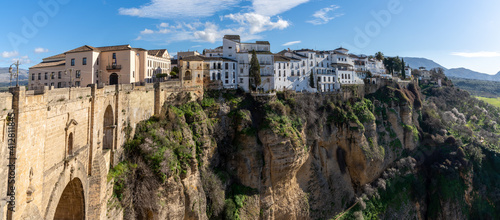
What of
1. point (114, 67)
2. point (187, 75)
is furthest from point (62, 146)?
point (187, 75)

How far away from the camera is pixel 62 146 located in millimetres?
13938

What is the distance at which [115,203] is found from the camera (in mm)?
18406

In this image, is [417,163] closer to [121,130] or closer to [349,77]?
[349,77]

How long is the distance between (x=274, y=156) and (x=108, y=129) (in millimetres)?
18500

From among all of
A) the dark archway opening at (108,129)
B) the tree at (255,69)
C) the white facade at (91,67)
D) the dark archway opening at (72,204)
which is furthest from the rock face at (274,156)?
the white facade at (91,67)

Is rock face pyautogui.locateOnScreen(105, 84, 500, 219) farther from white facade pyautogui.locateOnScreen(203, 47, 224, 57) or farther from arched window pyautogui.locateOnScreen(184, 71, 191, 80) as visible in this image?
white facade pyautogui.locateOnScreen(203, 47, 224, 57)

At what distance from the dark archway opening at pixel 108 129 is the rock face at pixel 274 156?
Result: 97.1 inches

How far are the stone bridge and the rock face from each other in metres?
2.58

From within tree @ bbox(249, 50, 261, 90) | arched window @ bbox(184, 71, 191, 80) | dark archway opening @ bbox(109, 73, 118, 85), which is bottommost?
dark archway opening @ bbox(109, 73, 118, 85)

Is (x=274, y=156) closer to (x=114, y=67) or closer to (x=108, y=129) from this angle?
(x=108, y=129)

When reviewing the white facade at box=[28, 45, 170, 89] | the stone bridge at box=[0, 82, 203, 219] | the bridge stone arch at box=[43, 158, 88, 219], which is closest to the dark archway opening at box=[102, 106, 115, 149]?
the stone bridge at box=[0, 82, 203, 219]

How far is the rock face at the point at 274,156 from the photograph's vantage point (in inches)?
872

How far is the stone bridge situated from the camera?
10.1 metres

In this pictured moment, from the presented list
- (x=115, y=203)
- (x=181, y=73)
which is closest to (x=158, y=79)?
(x=181, y=73)
